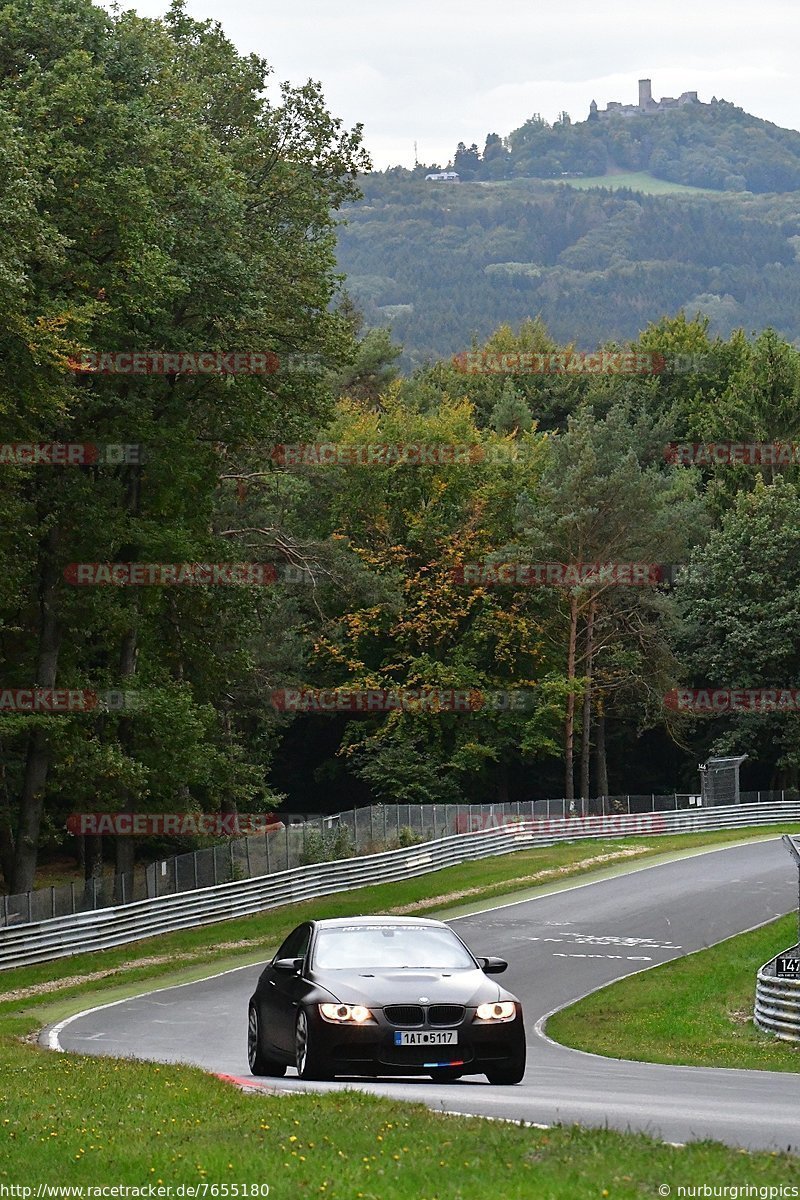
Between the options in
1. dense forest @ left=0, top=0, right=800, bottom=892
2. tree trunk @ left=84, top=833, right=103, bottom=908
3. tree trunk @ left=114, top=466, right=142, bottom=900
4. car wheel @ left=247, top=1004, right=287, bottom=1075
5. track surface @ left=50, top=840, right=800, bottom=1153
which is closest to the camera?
track surface @ left=50, top=840, right=800, bottom=1153

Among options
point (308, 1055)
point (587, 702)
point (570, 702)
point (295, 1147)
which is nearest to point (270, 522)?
point (570, 702)

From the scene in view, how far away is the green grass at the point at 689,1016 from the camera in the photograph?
18.7 m

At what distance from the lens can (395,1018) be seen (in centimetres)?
1248

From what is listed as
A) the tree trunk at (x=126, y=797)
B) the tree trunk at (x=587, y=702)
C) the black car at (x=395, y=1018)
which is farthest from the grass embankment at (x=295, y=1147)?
the tree trunk at (x=587, y=702)

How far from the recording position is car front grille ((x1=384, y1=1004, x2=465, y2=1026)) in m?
12.5

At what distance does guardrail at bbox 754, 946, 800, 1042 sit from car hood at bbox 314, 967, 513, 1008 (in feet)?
27.5

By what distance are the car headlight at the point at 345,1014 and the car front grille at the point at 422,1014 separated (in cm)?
17

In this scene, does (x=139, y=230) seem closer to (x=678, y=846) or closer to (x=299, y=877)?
(x=299, y=877)

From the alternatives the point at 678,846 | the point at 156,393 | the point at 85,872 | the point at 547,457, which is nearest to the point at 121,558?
the point at 156,393

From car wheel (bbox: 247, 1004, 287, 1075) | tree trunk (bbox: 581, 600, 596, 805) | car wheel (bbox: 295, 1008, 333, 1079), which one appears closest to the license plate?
car wheel (bbox: 295, 1008, 333, 1079)

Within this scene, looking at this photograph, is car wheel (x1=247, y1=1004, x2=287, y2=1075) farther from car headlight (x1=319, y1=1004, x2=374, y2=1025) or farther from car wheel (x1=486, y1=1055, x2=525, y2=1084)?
car wheel (x1=486, y1=1055, x2=525, y2=1084)

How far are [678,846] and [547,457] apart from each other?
27992mm

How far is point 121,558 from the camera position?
36.3 meters

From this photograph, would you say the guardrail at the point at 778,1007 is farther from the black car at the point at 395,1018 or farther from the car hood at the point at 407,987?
the car hood at the point at 407,987
